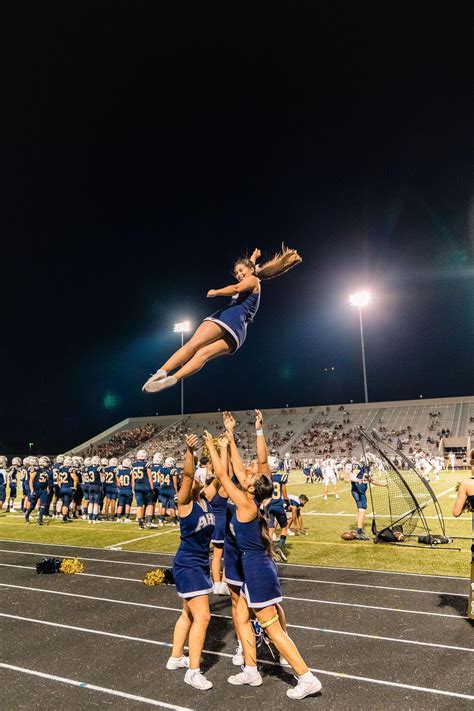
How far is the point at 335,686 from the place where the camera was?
4625 mm

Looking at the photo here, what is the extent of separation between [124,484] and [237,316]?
13.9 metres

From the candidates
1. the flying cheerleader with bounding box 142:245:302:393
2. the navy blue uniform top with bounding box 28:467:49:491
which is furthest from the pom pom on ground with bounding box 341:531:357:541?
the navy blue uniform top with bounding box 28:467:49:491

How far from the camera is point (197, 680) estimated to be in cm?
458

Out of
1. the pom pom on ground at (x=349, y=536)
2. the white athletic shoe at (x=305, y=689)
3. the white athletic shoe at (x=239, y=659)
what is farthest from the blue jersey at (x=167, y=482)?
the white athletic shoe at (x=305, y=689)

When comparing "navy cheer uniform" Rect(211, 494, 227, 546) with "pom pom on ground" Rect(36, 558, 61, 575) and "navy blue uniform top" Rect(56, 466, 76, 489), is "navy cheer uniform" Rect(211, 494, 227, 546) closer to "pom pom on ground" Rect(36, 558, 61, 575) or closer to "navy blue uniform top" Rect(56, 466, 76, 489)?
"pom pom on ground" Rect(36, 558, 61, 575)

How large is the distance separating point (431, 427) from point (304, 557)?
3957cm

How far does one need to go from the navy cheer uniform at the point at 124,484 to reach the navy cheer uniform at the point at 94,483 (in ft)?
2.41

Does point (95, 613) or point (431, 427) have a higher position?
point (431, 427)

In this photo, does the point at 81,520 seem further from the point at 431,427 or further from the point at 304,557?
the point at 431,427

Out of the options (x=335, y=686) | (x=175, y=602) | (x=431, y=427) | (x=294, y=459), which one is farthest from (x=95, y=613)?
(x=431, y=427)

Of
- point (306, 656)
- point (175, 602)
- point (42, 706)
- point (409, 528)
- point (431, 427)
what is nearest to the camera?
point (42, 706)

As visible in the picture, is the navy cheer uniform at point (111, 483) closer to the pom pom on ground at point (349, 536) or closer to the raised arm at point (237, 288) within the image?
the pom pom on ground at point (349, 536)

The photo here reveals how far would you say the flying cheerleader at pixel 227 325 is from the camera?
4.41 metres

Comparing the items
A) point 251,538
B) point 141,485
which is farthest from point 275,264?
point 141,485
